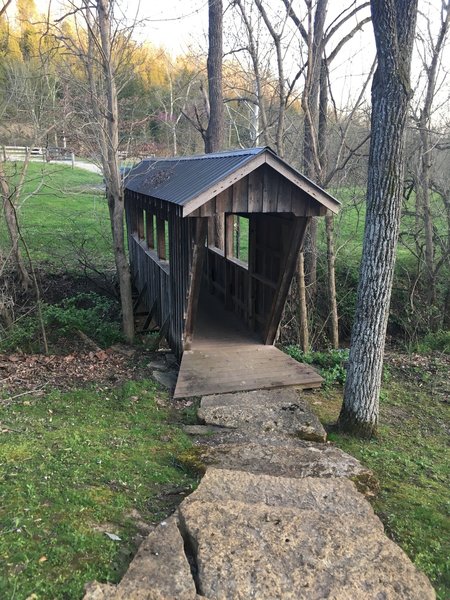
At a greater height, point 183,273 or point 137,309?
point 183,273

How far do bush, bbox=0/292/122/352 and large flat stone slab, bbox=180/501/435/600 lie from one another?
252 inches

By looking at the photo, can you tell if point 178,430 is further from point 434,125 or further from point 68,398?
point 434,125

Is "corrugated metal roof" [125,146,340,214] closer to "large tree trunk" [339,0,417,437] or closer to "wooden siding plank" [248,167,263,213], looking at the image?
"wooden siding plank" [248,167,263,213]

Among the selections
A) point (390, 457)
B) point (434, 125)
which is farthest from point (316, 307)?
point (390, 457)

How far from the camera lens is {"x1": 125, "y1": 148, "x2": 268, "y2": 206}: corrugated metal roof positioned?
5.89m

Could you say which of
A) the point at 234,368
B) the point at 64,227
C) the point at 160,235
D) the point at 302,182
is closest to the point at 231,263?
the point at 160,235

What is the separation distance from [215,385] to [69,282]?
7.50 meters

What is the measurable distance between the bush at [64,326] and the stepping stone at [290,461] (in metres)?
5.19

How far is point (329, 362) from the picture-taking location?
802cm

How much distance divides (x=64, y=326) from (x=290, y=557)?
779cm

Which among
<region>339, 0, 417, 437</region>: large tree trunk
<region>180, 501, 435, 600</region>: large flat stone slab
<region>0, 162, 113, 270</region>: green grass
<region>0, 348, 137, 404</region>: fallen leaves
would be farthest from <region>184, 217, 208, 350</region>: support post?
<region>0, 162, 113, 270</region>: green grass

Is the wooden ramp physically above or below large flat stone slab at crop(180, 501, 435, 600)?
below

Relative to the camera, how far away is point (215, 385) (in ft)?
21.6

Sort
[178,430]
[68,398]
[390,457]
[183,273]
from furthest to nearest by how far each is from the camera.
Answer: [183,273]
[68,398]
[178,430]
[390,457]
